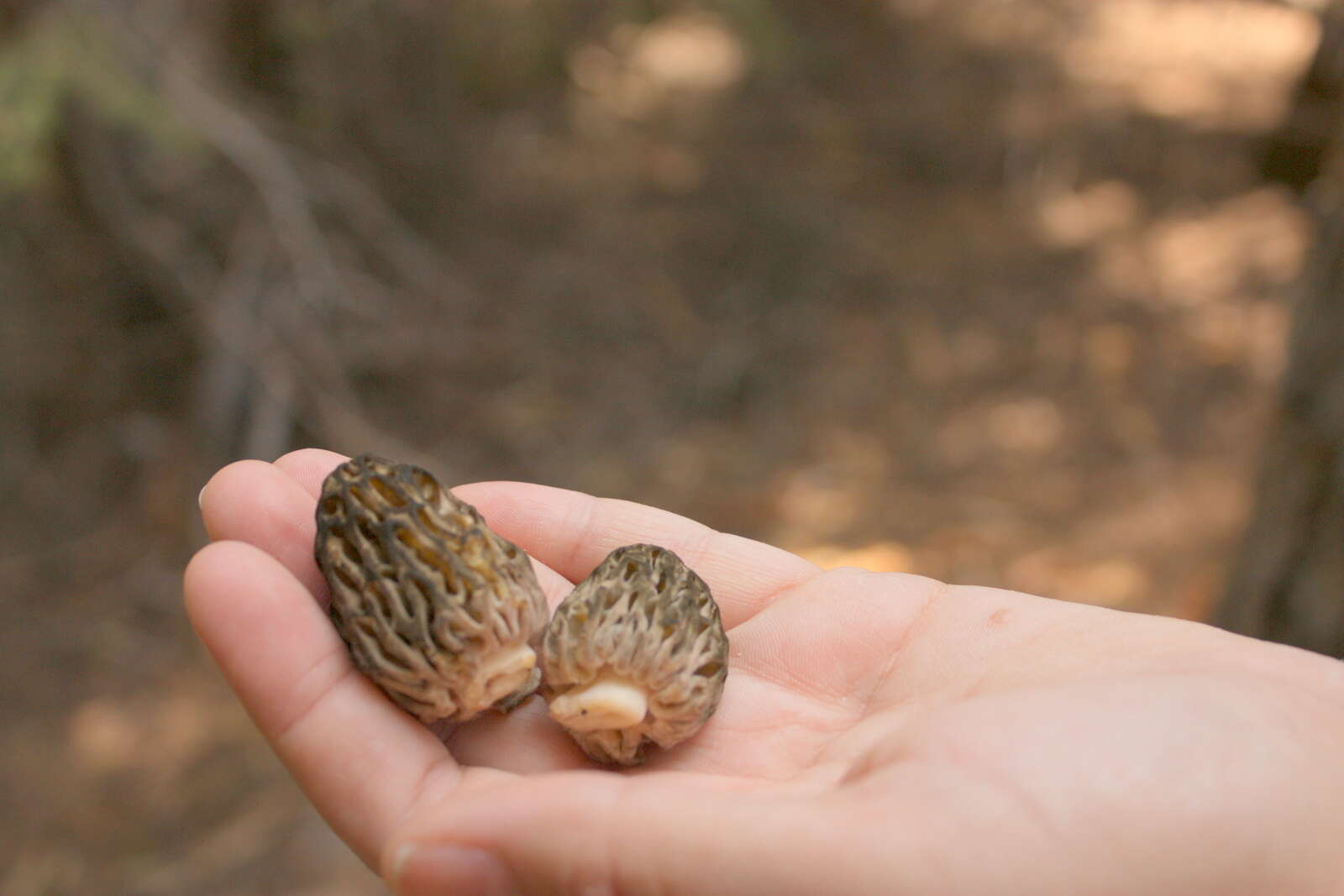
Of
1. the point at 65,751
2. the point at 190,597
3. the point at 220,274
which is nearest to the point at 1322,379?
the point at 190,597

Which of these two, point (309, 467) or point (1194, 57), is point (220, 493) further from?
point (1194, 57)

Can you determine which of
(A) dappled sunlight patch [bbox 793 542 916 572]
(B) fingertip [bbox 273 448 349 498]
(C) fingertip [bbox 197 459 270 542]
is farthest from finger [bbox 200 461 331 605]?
(A) dappled sunlight patch [bbox 793 542 916 572]

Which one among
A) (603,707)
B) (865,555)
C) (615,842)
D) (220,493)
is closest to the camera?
(615,842)

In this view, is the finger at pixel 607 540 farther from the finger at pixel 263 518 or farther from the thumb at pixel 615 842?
the thumb at pixel 615 842

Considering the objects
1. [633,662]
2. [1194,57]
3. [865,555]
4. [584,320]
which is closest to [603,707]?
[633,662]

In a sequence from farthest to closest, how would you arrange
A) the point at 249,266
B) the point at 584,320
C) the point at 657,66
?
1. the point at 657,66
2. the point at 584,320
3. the point at 249,266
